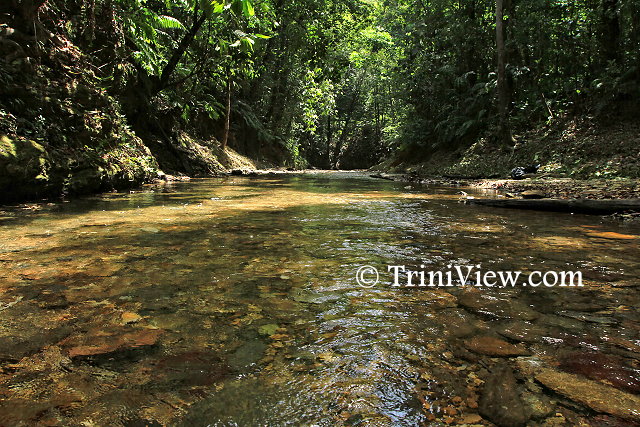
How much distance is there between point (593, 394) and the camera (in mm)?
1395

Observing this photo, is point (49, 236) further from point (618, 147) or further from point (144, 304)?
point (618, 147)

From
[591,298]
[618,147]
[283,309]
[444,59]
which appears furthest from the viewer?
[444,59]

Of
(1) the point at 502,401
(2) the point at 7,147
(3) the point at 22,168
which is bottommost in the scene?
(1) the point at 502,401

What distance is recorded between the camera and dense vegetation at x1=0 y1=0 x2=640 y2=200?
6.97m

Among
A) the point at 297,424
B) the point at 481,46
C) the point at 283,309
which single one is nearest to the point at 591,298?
the point at 283,309

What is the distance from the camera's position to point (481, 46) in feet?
57.2

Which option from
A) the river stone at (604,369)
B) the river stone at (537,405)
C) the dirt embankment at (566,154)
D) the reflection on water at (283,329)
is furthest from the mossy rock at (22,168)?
the dirt embankment at (566,154)

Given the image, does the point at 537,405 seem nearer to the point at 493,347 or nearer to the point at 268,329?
the point at 493,347

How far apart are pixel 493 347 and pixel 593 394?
0.41 m

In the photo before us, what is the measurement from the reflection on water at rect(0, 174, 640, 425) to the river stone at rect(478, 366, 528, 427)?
1.1 inches

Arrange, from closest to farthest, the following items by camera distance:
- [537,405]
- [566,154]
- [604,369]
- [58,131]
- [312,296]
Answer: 1. [537,405]
2. [604,369]
3. [312,296]
4. [58,131]
5. [566,154]

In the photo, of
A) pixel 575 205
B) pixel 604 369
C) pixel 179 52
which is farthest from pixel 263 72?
pixel 604 369

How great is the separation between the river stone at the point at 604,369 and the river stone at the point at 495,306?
→ 0.41 metres

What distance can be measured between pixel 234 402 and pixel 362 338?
70cm
